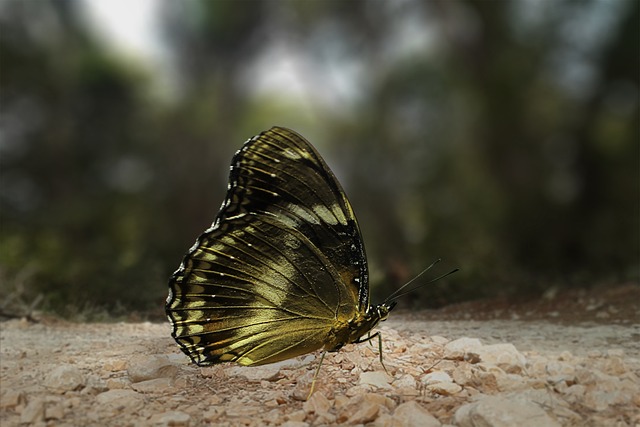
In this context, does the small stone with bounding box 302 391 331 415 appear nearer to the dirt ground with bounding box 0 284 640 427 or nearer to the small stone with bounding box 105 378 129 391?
the dirt ground with bounding box 0 284 640 427

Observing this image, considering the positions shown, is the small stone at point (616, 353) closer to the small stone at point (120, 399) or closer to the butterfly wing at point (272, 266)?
the butterfly wing at point (272, 266)

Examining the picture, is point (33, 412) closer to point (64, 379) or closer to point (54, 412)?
point (54, 412)

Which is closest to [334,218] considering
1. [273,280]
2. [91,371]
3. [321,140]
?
[273,280]

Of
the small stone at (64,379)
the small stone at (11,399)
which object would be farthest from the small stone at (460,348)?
the small stone at (11,399)

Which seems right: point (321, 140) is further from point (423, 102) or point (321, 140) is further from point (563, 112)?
point (563, 112)

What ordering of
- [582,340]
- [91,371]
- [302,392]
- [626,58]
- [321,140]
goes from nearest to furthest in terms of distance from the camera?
→ [302,392] → [91,371] → [582,340] → [626,58] → [321,140]
